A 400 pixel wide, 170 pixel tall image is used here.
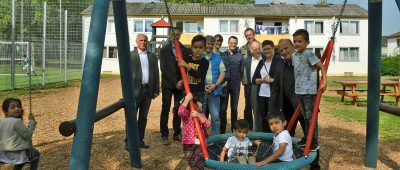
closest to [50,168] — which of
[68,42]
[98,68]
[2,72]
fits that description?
[98,68]

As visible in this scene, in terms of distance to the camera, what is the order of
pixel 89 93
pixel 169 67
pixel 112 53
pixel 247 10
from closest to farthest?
1. pixel 89 93
2. pixel 169 67
3. pixel 112 53
4. pixel 247 10

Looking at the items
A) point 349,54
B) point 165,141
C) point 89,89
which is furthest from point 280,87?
point 349,54

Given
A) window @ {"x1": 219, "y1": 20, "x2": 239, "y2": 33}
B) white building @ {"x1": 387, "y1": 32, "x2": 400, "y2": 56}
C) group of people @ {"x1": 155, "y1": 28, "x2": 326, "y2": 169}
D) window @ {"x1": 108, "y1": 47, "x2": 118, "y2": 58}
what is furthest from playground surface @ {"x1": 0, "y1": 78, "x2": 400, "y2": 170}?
white building @ {"x1": 387, "y1": 32, "x2": 400, "y2": 56}

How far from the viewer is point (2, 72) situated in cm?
1417

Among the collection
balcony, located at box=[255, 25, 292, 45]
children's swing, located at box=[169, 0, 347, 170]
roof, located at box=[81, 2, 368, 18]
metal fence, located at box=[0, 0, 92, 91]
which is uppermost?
roof, located at box=[81, 2, 368, 18]

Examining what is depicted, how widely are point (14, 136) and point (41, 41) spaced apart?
13006mm

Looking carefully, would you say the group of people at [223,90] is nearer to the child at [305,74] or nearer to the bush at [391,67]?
the child at [305,74]

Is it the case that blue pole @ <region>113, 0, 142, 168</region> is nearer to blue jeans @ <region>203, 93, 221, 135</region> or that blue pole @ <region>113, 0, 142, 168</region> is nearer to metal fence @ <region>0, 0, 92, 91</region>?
blue jeans @ <region>203, 93, 221, 135</region>

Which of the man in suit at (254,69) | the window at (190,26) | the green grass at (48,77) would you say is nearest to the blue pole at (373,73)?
the man in suit at (254,69)

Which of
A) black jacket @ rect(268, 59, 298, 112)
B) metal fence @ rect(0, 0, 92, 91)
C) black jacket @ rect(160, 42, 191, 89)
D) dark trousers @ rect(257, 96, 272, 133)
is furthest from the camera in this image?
metal fence @ rect(0, 0, 92, 91)

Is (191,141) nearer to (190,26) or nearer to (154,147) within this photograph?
(154,147)

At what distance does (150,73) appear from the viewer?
5.64 m

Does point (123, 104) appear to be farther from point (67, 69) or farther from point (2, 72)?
point (67, 69)

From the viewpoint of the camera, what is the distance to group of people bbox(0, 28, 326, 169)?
367cm
